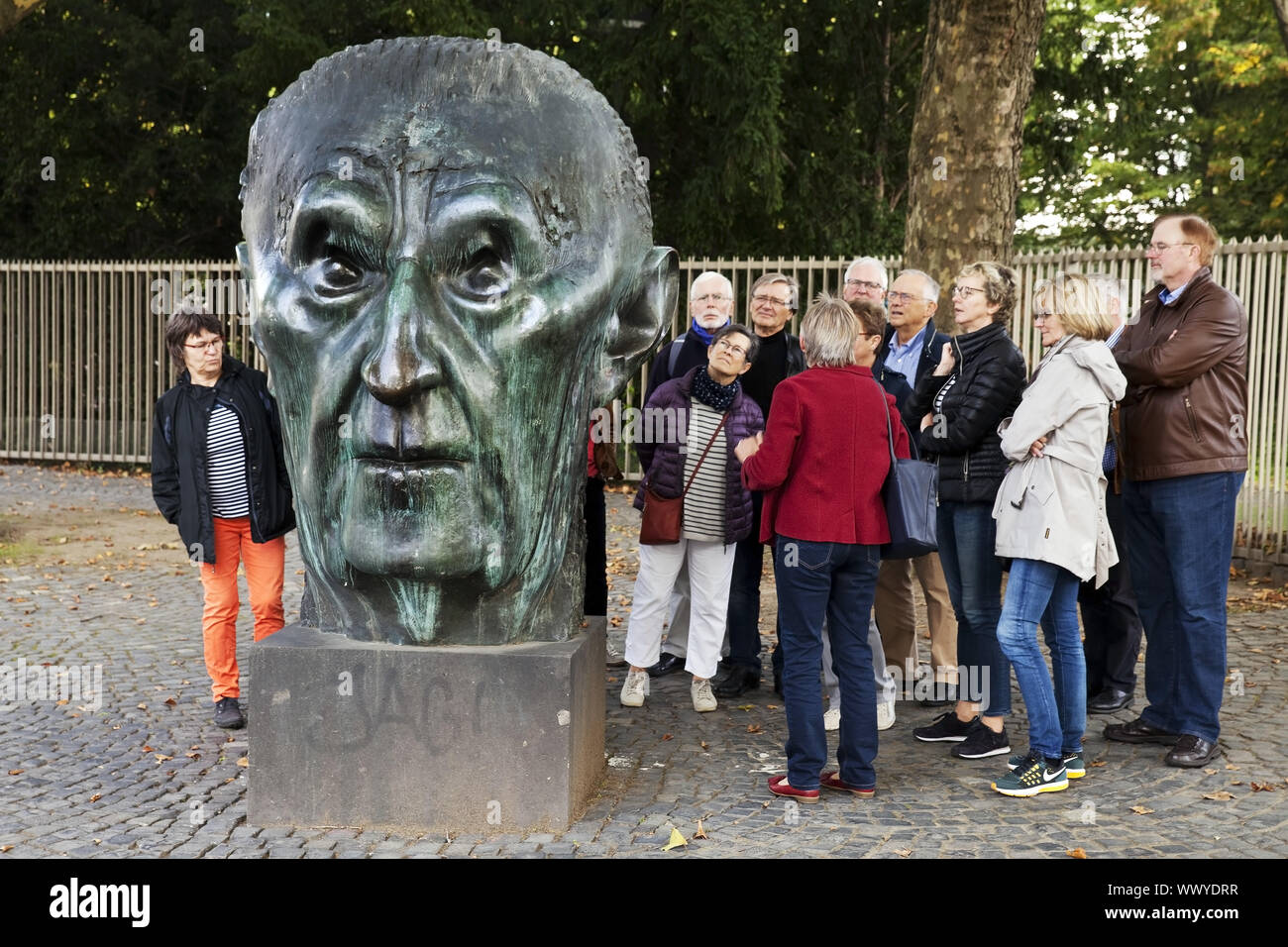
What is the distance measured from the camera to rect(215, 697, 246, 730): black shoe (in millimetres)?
5730

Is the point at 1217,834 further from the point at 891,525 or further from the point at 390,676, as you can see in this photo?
the point at 390,676

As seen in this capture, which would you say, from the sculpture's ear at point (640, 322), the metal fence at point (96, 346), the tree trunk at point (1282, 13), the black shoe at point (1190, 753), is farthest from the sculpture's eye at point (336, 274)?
the metal fence at point (96, 346)

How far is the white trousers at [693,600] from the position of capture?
609cm

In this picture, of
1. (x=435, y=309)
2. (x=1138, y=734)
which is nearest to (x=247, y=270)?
(x=435, y=309)

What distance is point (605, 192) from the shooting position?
4.51m

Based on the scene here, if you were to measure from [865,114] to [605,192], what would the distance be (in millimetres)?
14384

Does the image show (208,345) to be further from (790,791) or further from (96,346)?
(96,346)

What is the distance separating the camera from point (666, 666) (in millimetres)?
6902

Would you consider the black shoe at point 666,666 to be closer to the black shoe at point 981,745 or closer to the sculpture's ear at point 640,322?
the black shoe at point 981,745

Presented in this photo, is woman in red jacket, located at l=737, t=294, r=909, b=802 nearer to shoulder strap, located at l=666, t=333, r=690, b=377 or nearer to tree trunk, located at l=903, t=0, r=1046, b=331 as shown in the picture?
shoulder strap, located at l=666, t=333, r=690, b=377

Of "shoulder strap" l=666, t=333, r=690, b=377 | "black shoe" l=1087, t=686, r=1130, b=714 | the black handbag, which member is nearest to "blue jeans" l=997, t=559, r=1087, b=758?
the black handbag

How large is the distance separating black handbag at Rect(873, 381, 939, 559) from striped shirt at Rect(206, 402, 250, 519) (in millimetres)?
2769

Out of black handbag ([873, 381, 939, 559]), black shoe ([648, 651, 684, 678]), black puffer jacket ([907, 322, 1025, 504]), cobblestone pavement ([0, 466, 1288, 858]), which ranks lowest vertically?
cobblestone pavement ([0, 466, 1288, 858])

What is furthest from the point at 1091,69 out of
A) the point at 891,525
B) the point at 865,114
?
the point at 891,525
